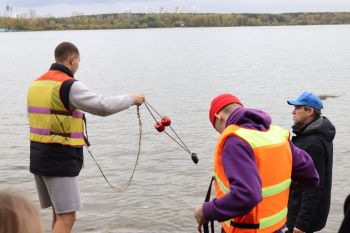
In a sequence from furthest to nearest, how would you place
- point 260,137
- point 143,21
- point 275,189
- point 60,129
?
point 143,21, point 60,129, point 275,189, point 260,137

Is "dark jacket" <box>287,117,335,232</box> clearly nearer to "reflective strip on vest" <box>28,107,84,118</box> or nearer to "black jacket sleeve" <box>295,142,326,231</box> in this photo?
"black jacket sleeve" <box>295,142,326,231</box>

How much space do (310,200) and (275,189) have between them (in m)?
1.27

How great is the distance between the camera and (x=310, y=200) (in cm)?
481

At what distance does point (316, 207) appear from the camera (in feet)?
16.0

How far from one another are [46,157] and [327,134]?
263cm

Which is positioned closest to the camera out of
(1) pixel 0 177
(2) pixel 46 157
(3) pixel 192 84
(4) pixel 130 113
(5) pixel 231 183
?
(5) pixel 231 183

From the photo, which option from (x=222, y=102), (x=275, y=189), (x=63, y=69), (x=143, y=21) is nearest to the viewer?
(x=275, y=189)

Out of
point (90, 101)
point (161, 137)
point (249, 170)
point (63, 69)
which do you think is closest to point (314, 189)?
point (249, 170)

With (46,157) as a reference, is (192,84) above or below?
below

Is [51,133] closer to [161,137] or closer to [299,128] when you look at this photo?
[299,128]

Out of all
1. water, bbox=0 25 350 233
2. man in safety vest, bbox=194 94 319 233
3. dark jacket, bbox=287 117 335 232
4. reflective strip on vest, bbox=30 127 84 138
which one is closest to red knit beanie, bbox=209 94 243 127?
man in safety vest, bbox=194 94 319 233

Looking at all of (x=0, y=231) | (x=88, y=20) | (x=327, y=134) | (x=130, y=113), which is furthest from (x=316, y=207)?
(x=88, y=20)

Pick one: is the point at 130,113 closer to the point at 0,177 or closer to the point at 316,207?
the point at 0,177

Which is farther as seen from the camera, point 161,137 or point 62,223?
point 161,137
